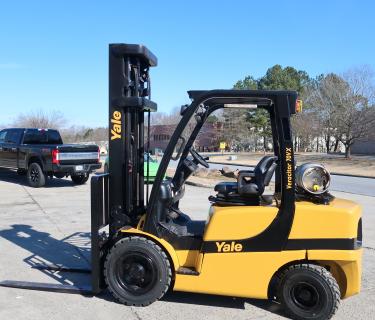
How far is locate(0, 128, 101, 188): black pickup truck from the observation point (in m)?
15.5

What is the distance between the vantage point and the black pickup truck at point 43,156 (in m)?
15.5

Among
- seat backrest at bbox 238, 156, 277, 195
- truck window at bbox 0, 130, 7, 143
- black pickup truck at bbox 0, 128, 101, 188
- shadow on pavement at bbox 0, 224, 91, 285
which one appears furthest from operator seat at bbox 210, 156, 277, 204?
truck window at bbox 0, 130, 7, 143

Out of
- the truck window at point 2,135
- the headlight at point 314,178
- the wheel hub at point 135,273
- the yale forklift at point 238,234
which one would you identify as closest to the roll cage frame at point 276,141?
the yale forklift at point 238,234

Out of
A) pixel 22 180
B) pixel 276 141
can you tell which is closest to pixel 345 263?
pixel 276 141

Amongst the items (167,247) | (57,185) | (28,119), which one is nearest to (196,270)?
(167,247)

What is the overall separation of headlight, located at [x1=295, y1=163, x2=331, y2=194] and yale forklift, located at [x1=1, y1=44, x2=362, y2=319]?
0.01 metres

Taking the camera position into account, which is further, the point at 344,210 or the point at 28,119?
the point at 28,119

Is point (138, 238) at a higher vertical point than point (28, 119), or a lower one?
lower

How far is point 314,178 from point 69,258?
381cm

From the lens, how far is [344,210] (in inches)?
178

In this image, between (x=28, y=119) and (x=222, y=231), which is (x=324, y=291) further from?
(x=28, y=119)

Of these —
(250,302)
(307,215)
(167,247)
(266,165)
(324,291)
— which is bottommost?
(250,302)

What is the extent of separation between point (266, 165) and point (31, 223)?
6232 millimetres

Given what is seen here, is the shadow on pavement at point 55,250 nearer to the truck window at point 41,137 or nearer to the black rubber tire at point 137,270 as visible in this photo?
the black rubber tire at point 137,270
